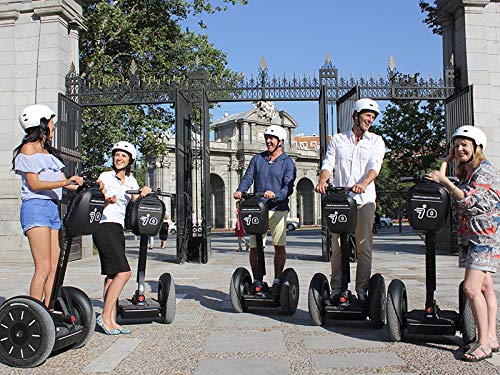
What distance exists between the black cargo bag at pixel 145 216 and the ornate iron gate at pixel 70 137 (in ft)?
23.5

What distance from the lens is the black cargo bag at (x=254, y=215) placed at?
5.68 meters

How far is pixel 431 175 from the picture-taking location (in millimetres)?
4336

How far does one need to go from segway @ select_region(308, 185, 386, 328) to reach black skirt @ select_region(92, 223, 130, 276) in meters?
1.74

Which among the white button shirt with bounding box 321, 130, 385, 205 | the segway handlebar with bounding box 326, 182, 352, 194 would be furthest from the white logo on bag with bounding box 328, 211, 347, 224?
the white button shirt with bounding box 321, 130, 385, 205

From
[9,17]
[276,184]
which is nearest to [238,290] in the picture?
[276,184]

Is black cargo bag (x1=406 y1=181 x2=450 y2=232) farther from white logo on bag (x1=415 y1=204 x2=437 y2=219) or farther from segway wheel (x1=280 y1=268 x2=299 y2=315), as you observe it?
segway wheel (x1=280 y1=268 x2=299 y2=315)

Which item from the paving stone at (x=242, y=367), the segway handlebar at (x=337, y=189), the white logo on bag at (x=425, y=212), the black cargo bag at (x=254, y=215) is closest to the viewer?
the paving stone at (x=242, y=367)

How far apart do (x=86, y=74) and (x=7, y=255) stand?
9154 mm

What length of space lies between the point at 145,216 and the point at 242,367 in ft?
5.87

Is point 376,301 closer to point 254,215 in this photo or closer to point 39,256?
point 254,215

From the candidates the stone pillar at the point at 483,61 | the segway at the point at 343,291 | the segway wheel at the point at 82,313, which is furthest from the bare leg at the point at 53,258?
the stone pillar at the point at 483,61

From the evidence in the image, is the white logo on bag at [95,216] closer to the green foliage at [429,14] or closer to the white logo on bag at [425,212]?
the white logo on bag at [425,212]

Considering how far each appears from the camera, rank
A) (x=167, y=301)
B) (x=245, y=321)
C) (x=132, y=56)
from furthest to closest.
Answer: (x=132, y=56), (x=245, y=321), (x=167, y=301)

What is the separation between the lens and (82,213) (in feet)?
14.4
